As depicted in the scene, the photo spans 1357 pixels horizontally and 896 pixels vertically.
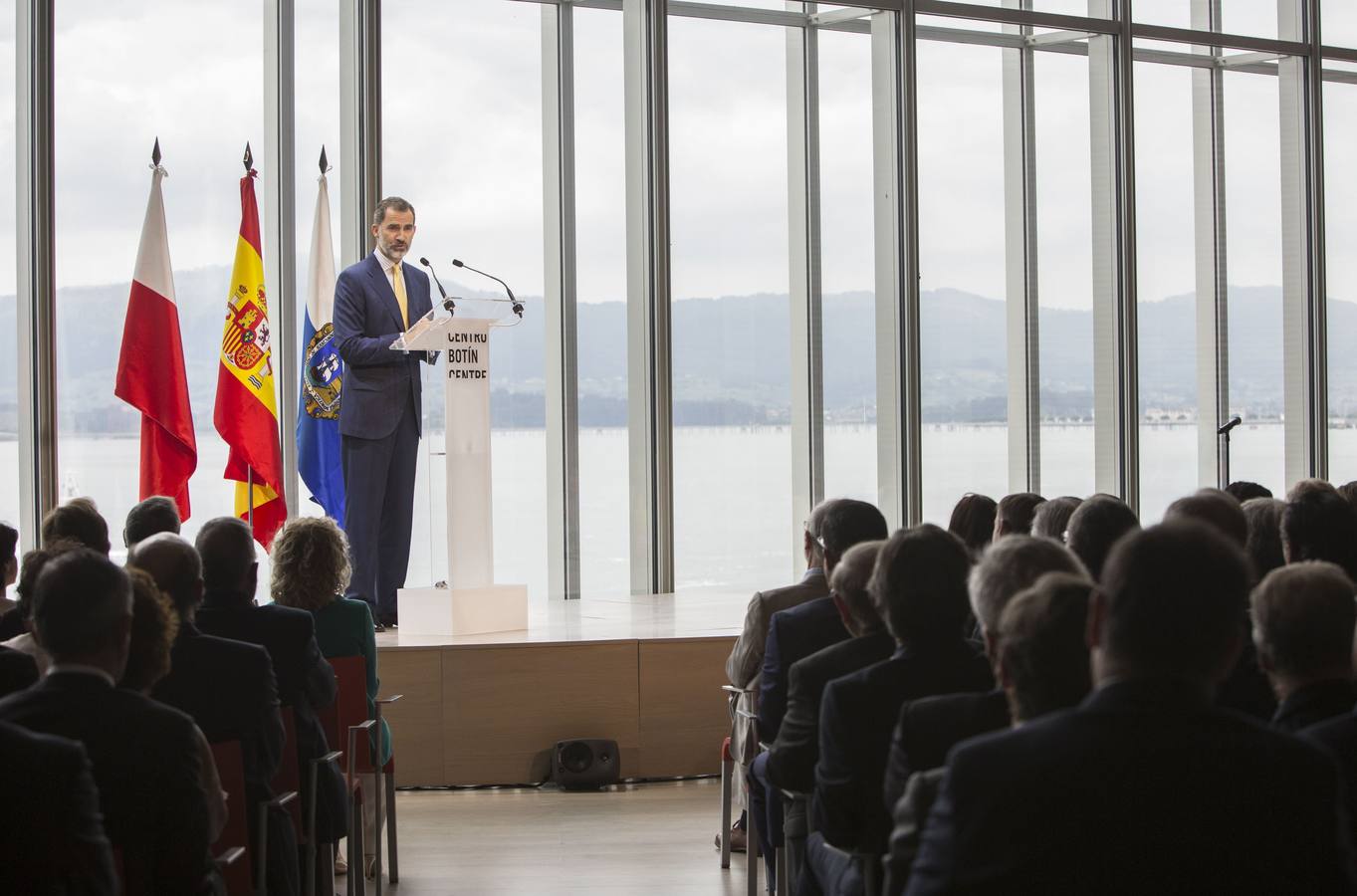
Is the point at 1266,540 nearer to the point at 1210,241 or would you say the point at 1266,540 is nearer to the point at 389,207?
the point at 389,207

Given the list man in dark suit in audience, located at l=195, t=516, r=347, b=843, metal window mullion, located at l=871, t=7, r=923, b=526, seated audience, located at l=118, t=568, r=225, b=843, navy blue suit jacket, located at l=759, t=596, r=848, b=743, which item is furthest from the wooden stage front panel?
metal window mullion, located at l=871, t=7, r=923, b=526

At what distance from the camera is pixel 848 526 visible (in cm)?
358

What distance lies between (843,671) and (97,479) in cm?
514

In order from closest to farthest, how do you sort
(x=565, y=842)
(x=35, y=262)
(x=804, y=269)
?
(x=565, y=842) → (x=35, y=262) → (x=804, y=269)

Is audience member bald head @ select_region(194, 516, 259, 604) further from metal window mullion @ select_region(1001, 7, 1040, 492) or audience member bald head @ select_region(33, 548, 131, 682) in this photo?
metal window mullion @ select_region(1001, 7, 1040, 492)

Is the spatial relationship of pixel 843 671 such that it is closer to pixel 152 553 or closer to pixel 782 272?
pixel 152 553

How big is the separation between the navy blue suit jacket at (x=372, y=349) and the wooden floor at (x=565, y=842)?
5.52 feet

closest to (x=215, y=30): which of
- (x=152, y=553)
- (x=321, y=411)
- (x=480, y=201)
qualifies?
(x=480, y=201)

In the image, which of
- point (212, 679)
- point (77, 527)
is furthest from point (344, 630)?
point (212, 679)

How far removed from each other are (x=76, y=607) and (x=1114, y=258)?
25.8 ft

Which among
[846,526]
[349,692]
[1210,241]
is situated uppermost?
[1210,241]

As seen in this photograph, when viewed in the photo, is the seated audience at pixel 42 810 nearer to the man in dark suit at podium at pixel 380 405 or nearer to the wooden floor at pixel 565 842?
the wooden floor at pixel 565 842

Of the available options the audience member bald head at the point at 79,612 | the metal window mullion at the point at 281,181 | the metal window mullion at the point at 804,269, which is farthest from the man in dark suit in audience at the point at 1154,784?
the metal window mullion at the point at 804,269

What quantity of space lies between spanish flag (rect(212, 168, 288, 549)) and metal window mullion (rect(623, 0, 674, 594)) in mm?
2225
